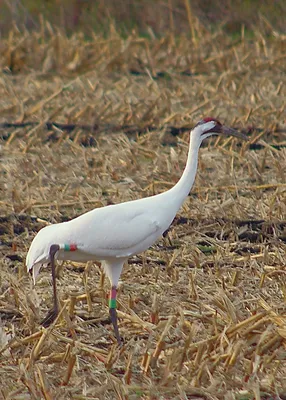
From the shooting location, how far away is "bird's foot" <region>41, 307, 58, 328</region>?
427 cm

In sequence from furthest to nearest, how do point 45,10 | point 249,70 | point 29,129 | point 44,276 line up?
1. point 45,10
2. point 249,70
3. point 29,129
4. point 44,276

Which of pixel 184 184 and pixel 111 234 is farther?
pixel 184 184

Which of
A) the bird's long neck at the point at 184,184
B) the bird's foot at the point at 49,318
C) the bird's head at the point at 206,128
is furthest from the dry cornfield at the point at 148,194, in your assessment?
the bird's head at the point at 206,128

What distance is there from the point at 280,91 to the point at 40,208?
152 inches

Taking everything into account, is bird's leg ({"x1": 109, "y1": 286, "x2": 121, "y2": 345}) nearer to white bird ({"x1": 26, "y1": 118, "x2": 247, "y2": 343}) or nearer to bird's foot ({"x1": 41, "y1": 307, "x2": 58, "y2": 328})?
white bird ({"x1": 26, "y1": 118, "x2": 247, "y2": 343})

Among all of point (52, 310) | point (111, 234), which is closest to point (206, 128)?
point (111, 234)

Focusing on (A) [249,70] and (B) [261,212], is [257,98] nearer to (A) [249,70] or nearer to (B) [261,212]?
(A) [249,70]

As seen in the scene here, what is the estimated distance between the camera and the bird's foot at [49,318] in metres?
4.27

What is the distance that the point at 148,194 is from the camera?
640 centimetres

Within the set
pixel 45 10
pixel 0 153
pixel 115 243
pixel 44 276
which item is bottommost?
pixel 45 10

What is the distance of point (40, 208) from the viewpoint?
6.20 m

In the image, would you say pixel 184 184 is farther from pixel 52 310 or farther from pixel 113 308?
pixel 52 310

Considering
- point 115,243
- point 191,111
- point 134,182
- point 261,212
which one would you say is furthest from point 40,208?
point 191,111

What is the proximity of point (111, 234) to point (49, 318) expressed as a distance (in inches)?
18.0
